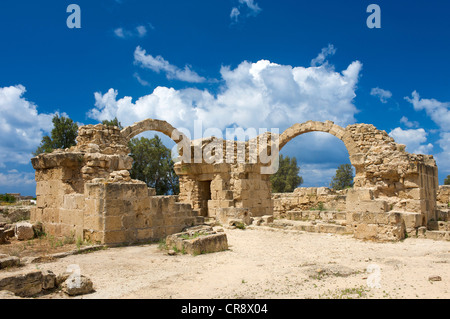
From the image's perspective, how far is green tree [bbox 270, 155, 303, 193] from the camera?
33.7 m

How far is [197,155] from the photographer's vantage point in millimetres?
13039

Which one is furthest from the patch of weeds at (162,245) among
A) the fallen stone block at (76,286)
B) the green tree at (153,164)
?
the green tree at (153,164)

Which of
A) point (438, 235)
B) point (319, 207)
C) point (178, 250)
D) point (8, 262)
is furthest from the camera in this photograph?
point (319, 207)

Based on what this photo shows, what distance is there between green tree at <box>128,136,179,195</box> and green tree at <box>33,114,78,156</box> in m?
4.30

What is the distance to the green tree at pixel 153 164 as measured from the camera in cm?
2656

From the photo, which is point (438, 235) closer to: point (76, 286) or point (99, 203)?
point (99, 203)

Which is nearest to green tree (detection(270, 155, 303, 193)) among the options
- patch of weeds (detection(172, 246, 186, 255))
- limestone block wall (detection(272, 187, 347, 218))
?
limestone block wall (detection(272, 187, 347, 218))

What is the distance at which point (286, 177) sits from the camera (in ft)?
112

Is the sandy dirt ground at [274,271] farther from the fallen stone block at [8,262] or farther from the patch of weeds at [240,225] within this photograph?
the patch of weeds at [240,225]

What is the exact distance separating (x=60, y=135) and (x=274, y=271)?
24.1 meters

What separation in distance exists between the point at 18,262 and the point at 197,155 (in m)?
8.32

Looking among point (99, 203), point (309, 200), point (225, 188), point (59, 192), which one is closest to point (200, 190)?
point (225, 188)

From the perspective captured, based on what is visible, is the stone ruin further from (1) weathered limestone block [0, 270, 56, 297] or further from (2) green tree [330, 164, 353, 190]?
(2) green tree [330, 164, 353, 190]
